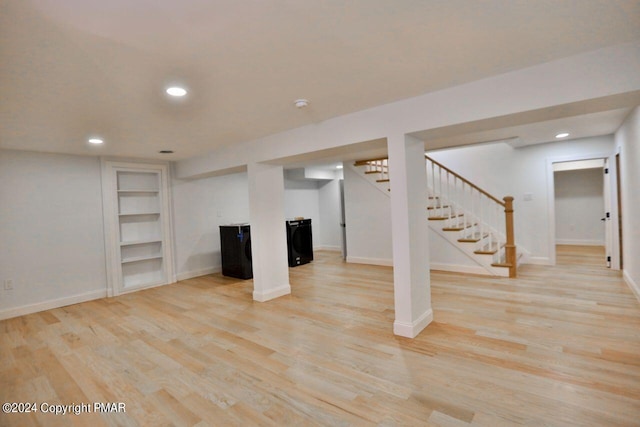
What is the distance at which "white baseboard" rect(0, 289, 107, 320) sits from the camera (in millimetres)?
3838

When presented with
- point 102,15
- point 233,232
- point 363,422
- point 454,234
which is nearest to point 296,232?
point 233,232

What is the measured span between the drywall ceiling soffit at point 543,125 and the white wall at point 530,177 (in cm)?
25

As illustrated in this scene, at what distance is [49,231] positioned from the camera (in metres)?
4.16

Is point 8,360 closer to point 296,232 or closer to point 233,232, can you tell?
point 233,232

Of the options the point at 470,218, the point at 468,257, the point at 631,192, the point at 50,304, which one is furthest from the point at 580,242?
the point at 50,304

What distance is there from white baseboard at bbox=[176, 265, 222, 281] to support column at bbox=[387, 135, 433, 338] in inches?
167

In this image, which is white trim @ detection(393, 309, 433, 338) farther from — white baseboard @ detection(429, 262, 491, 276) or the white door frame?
the white door frame

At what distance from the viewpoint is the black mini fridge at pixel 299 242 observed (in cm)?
623

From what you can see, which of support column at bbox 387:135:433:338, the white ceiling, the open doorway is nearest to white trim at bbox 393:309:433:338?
support column at bbox 387:135:433:338

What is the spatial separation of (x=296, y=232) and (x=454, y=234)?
9.96 ft

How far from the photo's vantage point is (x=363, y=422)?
1689 millimetres

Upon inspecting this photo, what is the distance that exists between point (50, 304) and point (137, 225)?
5.16 ft

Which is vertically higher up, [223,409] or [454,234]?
[454,234]
